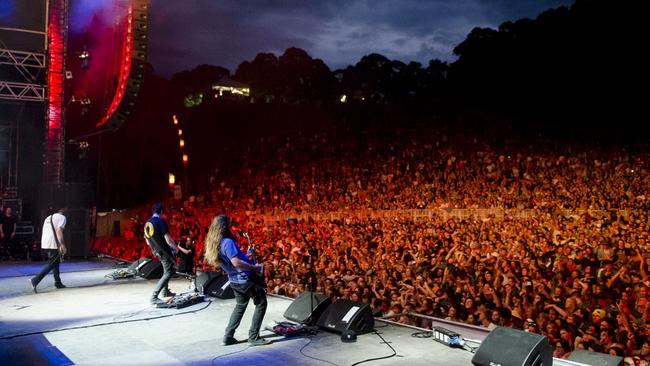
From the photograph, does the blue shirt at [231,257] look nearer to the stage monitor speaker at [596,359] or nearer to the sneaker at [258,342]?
the sneaker at [258,342]

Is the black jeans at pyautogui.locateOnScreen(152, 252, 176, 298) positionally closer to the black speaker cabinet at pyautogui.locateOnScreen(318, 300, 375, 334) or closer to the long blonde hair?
the long blonde hair

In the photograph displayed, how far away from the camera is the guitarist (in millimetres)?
4301

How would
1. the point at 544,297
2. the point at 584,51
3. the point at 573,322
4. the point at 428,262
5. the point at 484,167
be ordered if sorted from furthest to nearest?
the point at 584,51 → the point at 484,167 → the point at 428,262 → the point at 544,297 → the point at 573,322

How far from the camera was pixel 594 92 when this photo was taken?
2534 cm

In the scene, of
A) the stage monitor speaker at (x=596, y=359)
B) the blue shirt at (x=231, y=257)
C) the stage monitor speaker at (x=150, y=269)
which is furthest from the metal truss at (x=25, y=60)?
the stage monitor speaker at (x=596, y=359)

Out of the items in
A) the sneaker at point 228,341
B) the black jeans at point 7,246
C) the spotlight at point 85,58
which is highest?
the spotlight at point 85,58

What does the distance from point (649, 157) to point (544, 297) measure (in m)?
9.02

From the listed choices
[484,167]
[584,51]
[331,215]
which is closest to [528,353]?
[331,215]

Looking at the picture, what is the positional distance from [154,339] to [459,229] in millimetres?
6511

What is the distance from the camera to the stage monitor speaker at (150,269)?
770cm

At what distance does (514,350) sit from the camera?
3.50m

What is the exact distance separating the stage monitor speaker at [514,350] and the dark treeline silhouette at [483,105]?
14946 mm

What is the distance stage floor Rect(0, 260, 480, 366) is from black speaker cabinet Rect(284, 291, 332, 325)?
22cm

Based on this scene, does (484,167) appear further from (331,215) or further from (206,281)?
(206,281)
